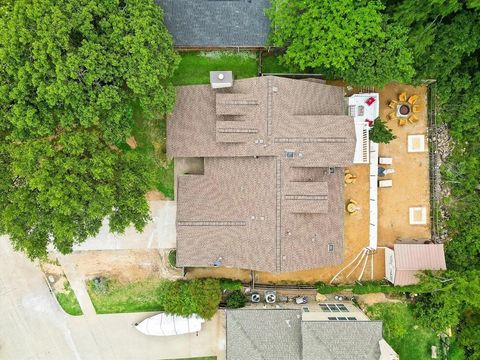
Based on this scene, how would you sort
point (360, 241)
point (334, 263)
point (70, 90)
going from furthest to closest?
point (360, 241) < point (334, 263) < point (70, 90)

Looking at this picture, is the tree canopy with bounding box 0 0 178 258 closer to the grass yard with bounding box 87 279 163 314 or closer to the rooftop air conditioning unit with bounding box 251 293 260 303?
the grass yard with bounding box 87 279 163 314

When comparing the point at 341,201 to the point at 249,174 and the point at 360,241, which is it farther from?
the point at 249,174

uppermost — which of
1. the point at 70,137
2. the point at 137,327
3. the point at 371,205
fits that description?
the point at 70,137

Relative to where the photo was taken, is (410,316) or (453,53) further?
(410,316)

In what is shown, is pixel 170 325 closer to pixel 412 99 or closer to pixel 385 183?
pixel 385 183

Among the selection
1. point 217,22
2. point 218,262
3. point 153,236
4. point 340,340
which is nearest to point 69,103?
point 153,236

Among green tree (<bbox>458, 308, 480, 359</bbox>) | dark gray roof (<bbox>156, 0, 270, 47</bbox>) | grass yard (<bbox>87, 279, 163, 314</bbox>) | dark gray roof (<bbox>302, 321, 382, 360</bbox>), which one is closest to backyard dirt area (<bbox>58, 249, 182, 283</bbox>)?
grass yard (<bbox>87, 279, 163, 314</bbox>)

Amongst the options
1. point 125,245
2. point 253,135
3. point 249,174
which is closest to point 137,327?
point 125,245
